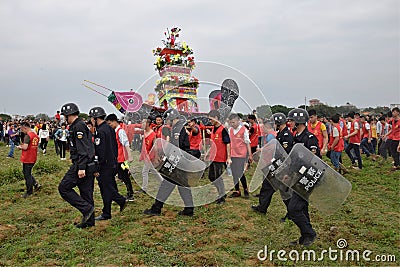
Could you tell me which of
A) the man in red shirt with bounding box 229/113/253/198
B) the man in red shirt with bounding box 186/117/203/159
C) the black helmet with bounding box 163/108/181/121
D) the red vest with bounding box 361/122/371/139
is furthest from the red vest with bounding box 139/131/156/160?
the red vest with bounding box 361/122/371/139

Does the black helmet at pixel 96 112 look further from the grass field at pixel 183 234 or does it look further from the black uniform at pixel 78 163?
the grass field at pixel 183 234

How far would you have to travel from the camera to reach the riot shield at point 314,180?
473cm

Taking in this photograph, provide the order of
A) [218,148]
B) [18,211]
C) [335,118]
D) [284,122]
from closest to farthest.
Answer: [284,122], [18,211], [218,148], [335,118]

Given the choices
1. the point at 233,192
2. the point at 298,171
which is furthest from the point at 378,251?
the point at 233,192

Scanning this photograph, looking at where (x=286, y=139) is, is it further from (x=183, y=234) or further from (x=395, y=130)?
(x=395, y=130)

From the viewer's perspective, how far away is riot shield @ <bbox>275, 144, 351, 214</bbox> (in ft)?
15.5

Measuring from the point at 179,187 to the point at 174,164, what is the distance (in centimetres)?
56

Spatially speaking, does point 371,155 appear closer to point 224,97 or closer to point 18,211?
point 224,97

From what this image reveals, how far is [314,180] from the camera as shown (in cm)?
471

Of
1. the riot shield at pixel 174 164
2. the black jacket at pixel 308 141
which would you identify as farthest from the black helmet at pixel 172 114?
the black jacket at pixel 308 141

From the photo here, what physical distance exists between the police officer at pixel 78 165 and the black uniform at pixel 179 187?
1260 mm

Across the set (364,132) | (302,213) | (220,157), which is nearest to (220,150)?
(220,157)

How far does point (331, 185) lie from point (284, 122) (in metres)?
1.63

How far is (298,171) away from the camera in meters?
4.78
